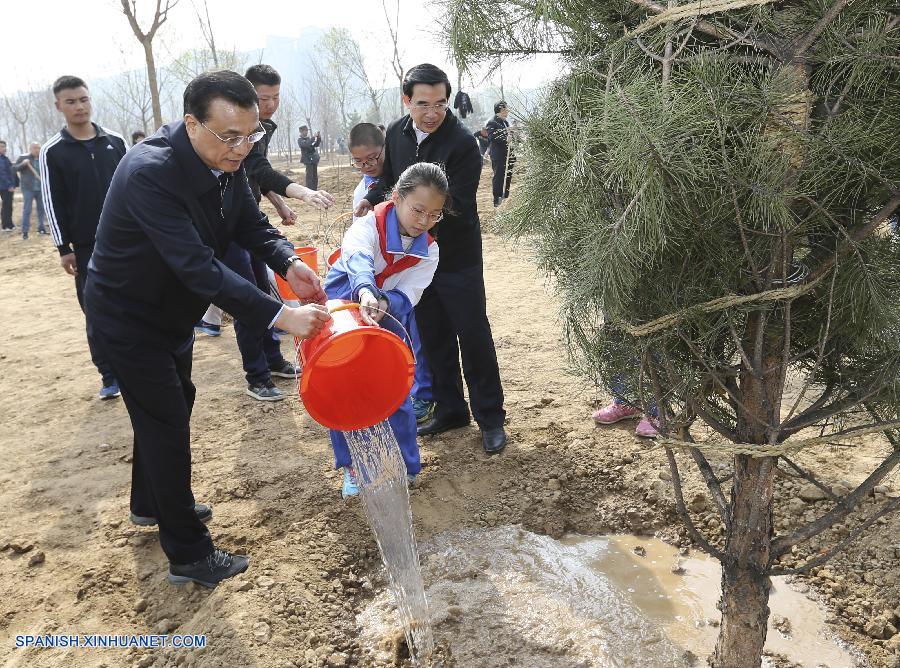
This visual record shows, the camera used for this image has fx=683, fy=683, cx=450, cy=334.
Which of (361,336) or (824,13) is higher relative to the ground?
(824,13)

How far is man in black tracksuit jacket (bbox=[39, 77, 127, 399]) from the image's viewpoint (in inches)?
169

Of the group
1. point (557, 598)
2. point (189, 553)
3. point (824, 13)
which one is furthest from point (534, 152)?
point (189, 553)

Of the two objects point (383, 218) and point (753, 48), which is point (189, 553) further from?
point (753, 48)

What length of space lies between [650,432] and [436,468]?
1.16 m

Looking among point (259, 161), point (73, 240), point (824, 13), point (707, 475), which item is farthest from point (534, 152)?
point (73, 240)

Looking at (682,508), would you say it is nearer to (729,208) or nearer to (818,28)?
(729,208)

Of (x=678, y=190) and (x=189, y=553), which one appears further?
(x=189, y=553)

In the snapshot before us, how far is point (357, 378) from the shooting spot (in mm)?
2803

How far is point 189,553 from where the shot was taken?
274 centimetres

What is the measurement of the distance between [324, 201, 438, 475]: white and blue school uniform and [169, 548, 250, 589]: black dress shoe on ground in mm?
671

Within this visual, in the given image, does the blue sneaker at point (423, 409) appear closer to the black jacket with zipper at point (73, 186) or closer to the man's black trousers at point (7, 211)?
the black jacket with zipper at point (73, 186)

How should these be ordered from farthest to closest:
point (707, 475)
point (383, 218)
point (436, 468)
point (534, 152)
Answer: point (436, 468), point (383, 218), point (707, 475), point (534, 152)

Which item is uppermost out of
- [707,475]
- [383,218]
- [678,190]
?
[678,190]

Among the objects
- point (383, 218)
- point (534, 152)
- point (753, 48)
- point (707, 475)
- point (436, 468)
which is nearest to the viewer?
point (753, 48)
